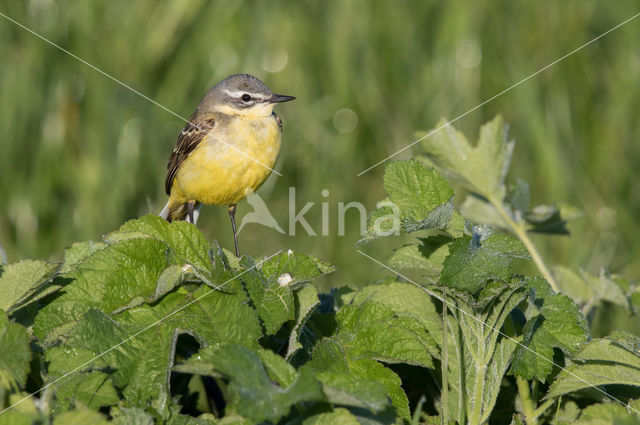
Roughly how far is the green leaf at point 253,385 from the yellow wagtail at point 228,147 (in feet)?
9.33

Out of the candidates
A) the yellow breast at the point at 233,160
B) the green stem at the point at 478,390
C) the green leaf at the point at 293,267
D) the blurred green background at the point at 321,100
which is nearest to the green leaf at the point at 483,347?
the green stem at the point at 478,390

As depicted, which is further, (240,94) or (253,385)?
(240,94)

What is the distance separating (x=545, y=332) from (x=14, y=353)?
3.75 feet

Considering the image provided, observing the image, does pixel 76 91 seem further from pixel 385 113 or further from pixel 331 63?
pixel 385 113

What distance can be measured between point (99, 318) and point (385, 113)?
5431 millimetres

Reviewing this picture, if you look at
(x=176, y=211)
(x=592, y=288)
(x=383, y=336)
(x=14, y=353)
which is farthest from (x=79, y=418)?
(x=176, y=211)

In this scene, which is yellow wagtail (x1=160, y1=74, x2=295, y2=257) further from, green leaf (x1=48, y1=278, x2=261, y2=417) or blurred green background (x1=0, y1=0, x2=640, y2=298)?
green leaf (x1=48, y1=278, x2=261, y2=417)

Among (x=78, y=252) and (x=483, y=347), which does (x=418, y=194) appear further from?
(x=78, y=252)

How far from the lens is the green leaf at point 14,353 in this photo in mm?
1474

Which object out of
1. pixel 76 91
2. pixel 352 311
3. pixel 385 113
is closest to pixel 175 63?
pixel 76 91

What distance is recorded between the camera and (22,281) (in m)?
1.70

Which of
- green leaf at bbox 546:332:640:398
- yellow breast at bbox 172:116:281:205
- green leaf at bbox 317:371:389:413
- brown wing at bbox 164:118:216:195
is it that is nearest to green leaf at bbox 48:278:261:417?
green leaf at bbox 317:371:389:413

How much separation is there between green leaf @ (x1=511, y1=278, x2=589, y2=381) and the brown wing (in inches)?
119

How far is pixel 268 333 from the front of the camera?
1.63 metres
